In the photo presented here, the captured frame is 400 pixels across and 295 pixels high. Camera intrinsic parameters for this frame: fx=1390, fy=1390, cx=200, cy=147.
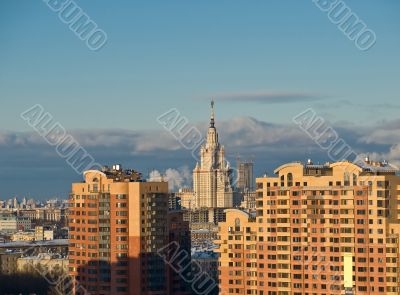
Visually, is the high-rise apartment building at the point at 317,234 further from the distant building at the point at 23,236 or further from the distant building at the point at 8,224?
the distant building at the point at 8,224

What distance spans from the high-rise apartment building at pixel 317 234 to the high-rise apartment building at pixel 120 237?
4.01 meters

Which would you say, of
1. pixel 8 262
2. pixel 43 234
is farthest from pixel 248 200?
pixel 8 262

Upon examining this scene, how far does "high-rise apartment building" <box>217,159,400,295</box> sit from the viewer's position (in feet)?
232

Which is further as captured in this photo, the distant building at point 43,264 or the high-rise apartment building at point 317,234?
the distant building at point 43,264

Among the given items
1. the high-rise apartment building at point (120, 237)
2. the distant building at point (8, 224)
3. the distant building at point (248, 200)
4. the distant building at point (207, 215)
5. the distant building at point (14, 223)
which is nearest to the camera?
the high-rise apartment building at point (120, 237)

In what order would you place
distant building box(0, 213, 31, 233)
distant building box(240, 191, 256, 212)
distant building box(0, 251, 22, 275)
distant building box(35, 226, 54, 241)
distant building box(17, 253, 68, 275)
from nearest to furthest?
distant building box(17, 253, 68, 275) < distant building box(0, 251, 22, 275) < distant building box(35, 226, 54, 241) < distant building box(240, 191, 256, 212) < distant building box(0, 213, 31, 233)

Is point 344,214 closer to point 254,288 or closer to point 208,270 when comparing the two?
point 254,288

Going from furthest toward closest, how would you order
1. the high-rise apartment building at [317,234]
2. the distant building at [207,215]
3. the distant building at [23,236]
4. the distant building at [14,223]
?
the distant building at [14,223] < the distant building at [207,215] < the distant building at [23,236] < the high-rise apartment building at [317,234]

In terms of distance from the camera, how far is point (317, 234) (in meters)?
72.6

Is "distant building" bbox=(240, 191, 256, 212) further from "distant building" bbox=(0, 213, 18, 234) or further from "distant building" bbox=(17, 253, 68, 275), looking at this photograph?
"distant building" bbox=(17, 253, 68, 275)

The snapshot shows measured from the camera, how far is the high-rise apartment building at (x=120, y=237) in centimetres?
7675

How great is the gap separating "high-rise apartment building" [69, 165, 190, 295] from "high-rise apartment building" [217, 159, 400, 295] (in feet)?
13.2

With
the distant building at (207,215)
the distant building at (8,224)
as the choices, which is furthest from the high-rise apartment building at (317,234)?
the distant building at (8,224)

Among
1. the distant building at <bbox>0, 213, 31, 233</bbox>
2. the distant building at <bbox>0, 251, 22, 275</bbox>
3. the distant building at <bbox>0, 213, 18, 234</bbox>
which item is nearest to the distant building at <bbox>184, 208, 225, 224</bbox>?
the distant building at <bbox>0, 213, 31, 233</bbox>
